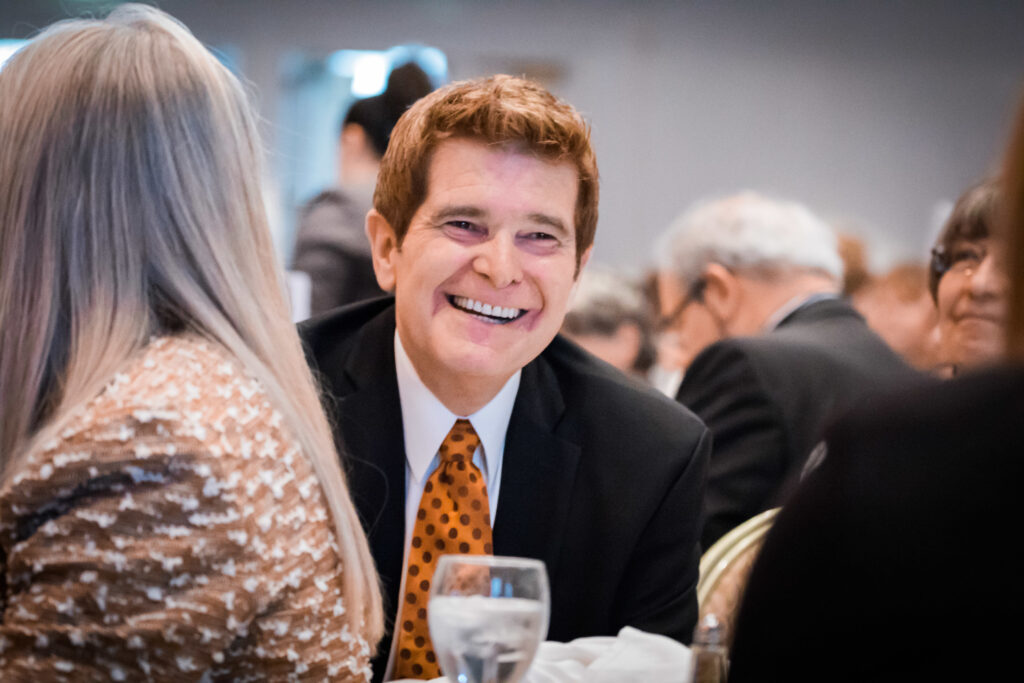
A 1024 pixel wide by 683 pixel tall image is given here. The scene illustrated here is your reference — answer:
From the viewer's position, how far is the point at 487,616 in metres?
1.09

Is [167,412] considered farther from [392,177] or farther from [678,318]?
[678,318]

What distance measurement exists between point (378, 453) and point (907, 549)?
1.21 metres

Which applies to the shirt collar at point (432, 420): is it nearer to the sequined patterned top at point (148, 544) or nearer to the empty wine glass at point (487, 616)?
the sequined patterned top at point (148, 544)

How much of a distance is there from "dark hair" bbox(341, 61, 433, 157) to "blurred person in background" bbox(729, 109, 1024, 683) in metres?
2.93

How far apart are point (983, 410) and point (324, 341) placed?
144cm

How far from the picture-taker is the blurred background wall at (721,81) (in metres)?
8.17

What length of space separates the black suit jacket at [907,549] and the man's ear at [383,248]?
1.30m

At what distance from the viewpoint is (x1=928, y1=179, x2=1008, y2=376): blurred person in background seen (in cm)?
230

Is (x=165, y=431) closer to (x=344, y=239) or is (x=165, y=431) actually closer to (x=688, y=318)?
(x=344, y=239)

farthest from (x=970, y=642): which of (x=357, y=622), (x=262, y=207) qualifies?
(x=262, y=207)

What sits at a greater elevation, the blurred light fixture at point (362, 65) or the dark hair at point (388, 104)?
the blurred light fixture at point (362, 65)

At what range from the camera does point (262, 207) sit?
1.38m

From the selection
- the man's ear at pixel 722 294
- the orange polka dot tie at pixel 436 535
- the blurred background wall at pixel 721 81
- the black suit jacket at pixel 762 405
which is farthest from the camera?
the blurred background wall at pixel 721 81

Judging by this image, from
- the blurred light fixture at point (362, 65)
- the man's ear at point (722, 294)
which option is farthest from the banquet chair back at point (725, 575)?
the blurred light fixture at point (362, 65)
